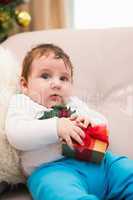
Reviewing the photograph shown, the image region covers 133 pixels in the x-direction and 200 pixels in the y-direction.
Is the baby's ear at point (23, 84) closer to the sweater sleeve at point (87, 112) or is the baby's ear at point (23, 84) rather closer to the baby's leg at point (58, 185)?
the sweater sleeve at point (87, 112)

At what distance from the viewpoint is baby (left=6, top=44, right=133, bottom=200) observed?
1.10 metres

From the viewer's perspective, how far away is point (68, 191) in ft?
3.24

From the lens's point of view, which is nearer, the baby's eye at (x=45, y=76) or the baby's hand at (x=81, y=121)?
the baby's hand at (x=81, y=121)

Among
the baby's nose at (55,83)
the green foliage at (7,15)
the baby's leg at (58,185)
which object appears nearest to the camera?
the baby's leg at (58,185)

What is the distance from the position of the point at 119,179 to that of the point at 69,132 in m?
0.19

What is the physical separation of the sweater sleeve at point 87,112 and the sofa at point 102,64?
70mm

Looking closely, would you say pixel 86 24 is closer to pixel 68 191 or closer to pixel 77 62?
pixel 77 62

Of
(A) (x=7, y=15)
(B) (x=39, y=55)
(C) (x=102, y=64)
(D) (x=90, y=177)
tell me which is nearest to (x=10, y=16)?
(A) (x=7, y=15)

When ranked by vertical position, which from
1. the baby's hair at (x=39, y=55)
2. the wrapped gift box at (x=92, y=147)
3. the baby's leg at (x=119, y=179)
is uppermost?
the baby's hair at (x=39, y=55)

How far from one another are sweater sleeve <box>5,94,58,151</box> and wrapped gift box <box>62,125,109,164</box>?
0.06m

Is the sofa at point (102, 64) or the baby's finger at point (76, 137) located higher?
the sofa at point (102, 64)

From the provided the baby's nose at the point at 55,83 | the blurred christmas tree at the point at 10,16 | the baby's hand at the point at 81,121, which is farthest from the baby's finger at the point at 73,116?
the blurred christmas tree at the point at 10,16

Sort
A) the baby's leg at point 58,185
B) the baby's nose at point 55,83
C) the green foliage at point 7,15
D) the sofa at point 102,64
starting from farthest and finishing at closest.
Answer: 1. the green foliage at point 7,15
2. the sofa at point 102,64
3. the baby's nose at point 55,83
4. the baby's leg at point 58,185

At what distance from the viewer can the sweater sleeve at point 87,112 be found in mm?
1286
